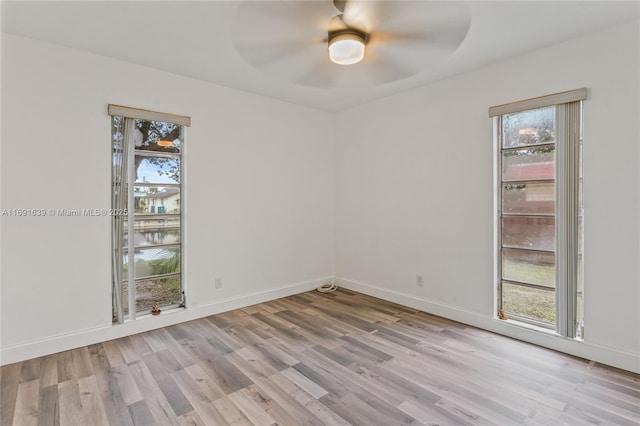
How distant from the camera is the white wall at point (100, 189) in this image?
103 inches

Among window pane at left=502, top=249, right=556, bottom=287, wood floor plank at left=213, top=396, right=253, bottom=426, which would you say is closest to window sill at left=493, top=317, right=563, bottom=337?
window pane at left=502, top=249, right=556, bottom=287

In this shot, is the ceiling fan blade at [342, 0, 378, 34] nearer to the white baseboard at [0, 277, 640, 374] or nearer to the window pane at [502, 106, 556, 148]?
the window pane at [502, 106, 556, 148]

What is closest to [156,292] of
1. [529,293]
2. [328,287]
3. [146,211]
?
[146,211]

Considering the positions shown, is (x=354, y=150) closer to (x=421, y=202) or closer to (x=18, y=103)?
(x=421, y=202)

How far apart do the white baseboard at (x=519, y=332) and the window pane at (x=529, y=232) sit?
762 millimetres

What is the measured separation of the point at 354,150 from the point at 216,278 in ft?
8.24

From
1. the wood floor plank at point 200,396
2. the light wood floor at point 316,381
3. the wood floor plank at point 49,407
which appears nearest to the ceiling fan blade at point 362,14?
the light wood floor at point 316,381

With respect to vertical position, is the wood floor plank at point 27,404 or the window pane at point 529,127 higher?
the window pane at point 529,127

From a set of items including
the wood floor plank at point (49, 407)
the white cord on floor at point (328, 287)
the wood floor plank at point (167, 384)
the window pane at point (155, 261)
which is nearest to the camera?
the wood floor plank at point (49, 407)

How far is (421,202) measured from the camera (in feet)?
12.5

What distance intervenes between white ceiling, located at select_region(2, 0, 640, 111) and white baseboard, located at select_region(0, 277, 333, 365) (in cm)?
251

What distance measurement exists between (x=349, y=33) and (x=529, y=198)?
229cm

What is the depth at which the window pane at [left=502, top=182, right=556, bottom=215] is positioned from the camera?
293 cm

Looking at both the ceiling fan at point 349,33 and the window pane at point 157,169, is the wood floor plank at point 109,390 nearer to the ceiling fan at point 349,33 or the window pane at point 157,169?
the window pane at point 157,169
